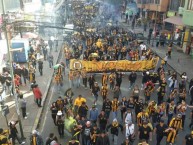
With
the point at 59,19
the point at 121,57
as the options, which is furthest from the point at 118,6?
the point at 121,57

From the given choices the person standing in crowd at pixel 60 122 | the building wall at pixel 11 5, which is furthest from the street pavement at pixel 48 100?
the building wall at pixel 11 5

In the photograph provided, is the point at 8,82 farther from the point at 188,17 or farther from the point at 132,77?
the point at 188,17

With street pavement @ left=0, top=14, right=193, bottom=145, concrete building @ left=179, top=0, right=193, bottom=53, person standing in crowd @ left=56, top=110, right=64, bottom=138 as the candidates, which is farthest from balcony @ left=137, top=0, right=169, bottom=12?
person standing in crowd @ left=56, top=110, right=64, bottom=138

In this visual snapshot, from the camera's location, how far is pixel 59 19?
4731 cm

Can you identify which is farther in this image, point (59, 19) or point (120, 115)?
point (59, 19)

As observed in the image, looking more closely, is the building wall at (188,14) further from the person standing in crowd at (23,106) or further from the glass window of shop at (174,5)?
the person standing in crowd at (23,106)

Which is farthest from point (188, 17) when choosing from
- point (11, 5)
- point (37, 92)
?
point (11, 5)

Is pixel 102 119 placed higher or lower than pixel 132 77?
lower

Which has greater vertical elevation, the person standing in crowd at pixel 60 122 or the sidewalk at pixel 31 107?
the person standing in crowd at pixel 60 122

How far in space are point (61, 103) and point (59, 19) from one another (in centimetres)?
3643

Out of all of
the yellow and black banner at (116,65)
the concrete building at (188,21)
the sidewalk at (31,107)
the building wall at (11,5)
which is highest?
the building wall at (11,5)

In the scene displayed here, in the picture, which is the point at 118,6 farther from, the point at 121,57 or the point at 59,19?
the point at 121,57

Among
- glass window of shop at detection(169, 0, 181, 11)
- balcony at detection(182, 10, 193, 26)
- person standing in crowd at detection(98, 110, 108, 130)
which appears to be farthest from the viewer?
glass window of shop at detection(169, 0, 181, 11)

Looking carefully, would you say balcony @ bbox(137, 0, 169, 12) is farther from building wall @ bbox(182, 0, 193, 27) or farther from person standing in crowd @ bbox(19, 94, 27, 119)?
person standing in crowd @ bbox(19, 94, 27, 119)
